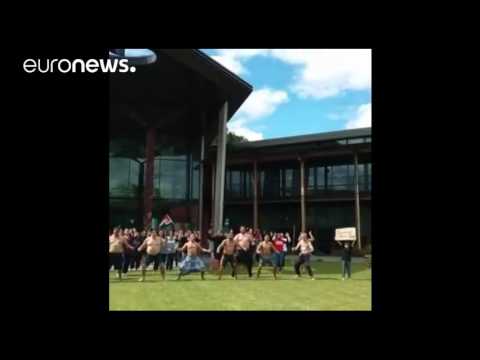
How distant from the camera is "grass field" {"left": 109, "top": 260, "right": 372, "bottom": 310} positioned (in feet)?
35.2

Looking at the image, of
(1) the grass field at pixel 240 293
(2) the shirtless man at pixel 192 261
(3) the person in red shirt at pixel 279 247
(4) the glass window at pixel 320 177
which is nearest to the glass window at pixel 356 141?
(4) the glass window at pixel 320 177

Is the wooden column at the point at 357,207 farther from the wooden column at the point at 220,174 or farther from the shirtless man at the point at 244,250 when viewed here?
the shirtless man at the point at 244,250

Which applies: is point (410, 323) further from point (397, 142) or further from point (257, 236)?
point (257, 236)

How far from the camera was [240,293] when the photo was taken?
12.9 metres

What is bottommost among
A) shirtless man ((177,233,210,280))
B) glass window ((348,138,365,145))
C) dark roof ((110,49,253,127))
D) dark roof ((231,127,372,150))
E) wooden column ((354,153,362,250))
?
shirtless man ((177,233,210,280))

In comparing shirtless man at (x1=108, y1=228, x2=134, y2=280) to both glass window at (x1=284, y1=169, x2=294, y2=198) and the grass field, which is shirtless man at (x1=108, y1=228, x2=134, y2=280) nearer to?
the grass field

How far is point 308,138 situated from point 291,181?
3.29 meters

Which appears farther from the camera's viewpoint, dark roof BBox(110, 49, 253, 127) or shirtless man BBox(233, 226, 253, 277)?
dark roof BBox(110, 49, 253, 127)

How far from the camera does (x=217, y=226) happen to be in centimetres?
2856

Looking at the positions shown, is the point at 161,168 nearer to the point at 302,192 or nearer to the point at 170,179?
the point at 170,179

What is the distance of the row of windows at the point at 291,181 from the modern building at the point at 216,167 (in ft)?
0.23

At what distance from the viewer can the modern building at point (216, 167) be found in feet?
99.9

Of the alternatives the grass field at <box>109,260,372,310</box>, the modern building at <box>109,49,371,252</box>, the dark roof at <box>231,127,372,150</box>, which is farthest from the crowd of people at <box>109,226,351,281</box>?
the dark roof at <box>231,127,372,150</box>

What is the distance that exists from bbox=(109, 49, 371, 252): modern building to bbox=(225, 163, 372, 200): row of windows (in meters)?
0.07
